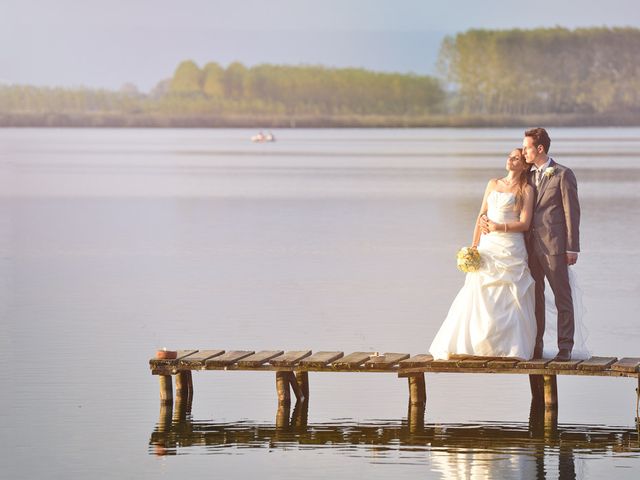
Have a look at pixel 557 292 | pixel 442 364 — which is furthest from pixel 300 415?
pixel 557 292

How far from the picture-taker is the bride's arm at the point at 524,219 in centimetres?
1279

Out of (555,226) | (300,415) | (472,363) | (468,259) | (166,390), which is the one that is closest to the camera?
(472,363)

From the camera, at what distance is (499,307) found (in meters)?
12.9

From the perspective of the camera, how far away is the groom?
12.6 m

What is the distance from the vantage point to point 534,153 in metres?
12.7

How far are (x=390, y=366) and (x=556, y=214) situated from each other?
177 cm

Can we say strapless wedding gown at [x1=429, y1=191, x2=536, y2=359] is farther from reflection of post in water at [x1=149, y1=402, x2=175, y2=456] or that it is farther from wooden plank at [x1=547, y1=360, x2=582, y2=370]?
reflection of post in water at [x1=149, y1=402, x2=175, y2=456]

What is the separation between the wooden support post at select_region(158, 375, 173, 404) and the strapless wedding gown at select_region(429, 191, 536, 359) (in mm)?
2208

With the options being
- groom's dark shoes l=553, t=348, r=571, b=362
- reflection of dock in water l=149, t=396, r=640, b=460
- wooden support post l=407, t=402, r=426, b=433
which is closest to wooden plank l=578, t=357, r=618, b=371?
groom's dark shoes l=553, t=348, r=571, b=362

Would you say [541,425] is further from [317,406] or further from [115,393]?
[115,393]

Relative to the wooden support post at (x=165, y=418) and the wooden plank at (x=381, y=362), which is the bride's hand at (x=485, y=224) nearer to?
the wooden plank at (x=381, y=362)

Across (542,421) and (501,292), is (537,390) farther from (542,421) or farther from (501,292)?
(501,292)

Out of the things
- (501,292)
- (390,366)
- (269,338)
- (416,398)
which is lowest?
(416,398)

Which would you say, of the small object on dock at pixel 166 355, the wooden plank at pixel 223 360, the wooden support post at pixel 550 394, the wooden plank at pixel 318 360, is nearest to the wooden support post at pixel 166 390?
the small object on dock at pixel 166 355
